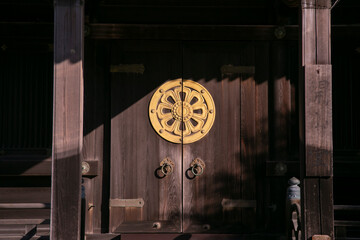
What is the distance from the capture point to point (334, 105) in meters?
7.56

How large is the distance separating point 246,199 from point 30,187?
293cm

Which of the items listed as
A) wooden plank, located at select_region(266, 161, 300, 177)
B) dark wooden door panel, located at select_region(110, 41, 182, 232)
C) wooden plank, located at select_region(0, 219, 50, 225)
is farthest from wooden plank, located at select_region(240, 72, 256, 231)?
wooden plank, located at select_region(0, 219, 50, 225)

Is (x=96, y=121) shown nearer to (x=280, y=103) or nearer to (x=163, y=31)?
(x=163, y=31)

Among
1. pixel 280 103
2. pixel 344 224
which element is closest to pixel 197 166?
pixel 280 103

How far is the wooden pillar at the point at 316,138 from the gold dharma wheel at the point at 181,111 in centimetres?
206

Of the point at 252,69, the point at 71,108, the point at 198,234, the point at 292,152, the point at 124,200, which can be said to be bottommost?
the point at 198,234

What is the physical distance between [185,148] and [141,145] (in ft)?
1.96

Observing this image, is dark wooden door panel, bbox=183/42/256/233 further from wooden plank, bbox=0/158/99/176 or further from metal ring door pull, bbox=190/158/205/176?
Result: wooden plank, bbox=0/158/99/176

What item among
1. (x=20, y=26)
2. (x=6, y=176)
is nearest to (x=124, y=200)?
(x=6, y=176)

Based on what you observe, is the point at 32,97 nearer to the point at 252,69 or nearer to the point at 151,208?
the point at 151,208

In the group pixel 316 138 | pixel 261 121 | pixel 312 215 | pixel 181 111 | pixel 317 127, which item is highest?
pixel 181 111

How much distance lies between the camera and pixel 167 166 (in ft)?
24.0

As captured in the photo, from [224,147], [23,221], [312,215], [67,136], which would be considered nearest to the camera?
[67,136]

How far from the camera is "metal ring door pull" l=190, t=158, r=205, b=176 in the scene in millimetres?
7311
